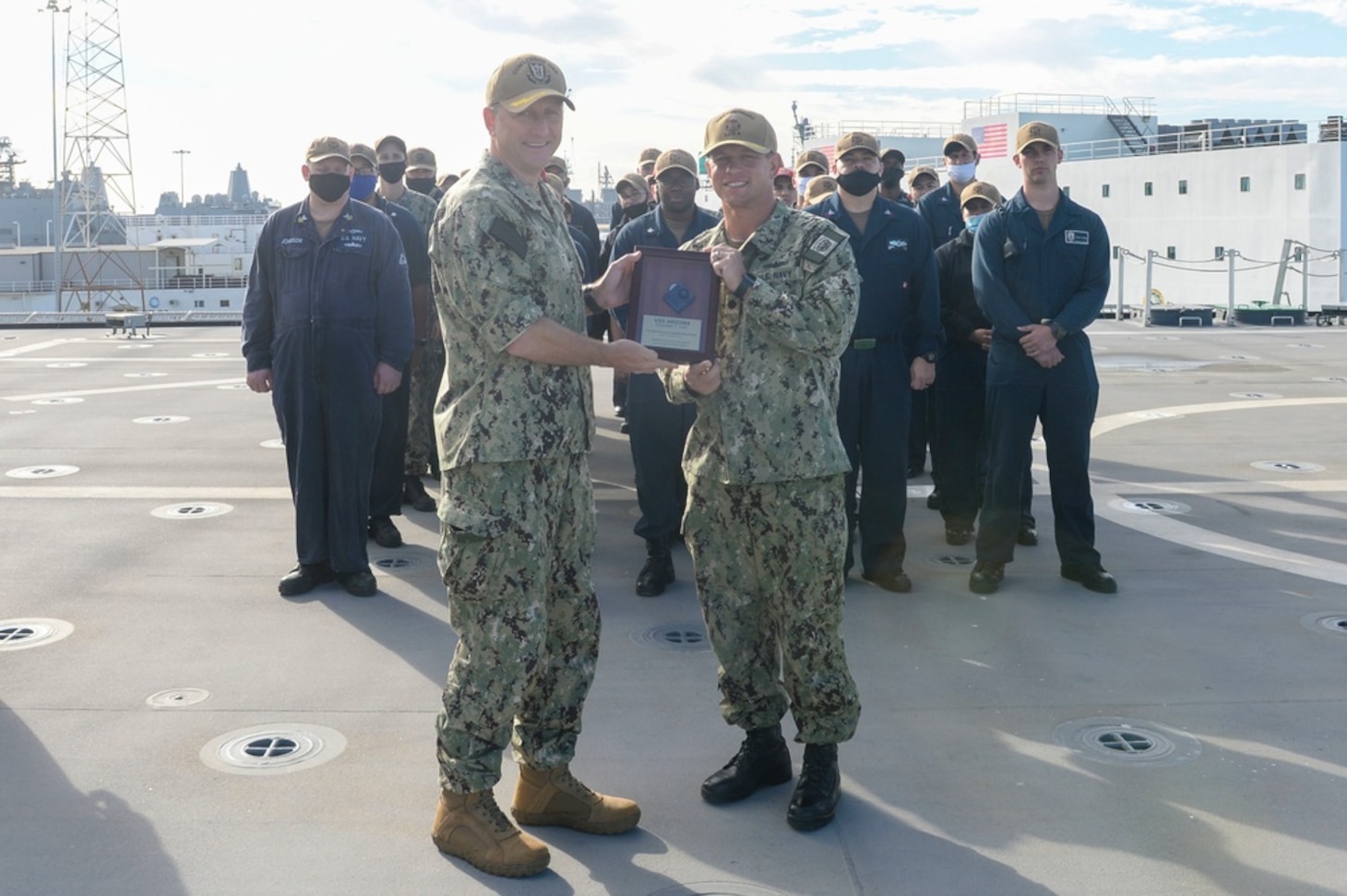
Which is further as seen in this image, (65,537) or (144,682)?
(65,537)

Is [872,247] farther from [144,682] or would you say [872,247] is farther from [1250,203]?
[1250,203]

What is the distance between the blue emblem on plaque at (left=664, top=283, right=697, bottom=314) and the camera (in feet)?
9.95

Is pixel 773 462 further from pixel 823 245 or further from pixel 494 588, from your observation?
pixel 494 588

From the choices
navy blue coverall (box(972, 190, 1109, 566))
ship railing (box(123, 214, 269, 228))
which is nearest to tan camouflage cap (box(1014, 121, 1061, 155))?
navy blue coverall (box(972, 190, 1109, 566))

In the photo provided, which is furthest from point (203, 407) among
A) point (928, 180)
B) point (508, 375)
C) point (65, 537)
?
point (508, 375)

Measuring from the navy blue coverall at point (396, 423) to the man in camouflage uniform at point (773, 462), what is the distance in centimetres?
318

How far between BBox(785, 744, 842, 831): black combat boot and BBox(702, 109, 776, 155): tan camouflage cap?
1537 mm

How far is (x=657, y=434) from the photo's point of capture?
18.2ft

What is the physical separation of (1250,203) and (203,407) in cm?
2430

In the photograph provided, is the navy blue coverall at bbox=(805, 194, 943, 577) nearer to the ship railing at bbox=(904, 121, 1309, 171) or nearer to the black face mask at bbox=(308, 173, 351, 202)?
the black face mask at bbox=(308, 173, 351, 202)

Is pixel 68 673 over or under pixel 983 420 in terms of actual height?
under

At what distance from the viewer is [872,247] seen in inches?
207

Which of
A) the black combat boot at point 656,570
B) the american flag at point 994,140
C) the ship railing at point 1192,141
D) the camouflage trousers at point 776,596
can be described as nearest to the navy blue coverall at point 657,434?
the black combat boot at point 656,570

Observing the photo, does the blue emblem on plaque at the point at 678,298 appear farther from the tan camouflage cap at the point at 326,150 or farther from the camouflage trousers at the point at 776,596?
the tan camouflage cap at the point at 326,150
